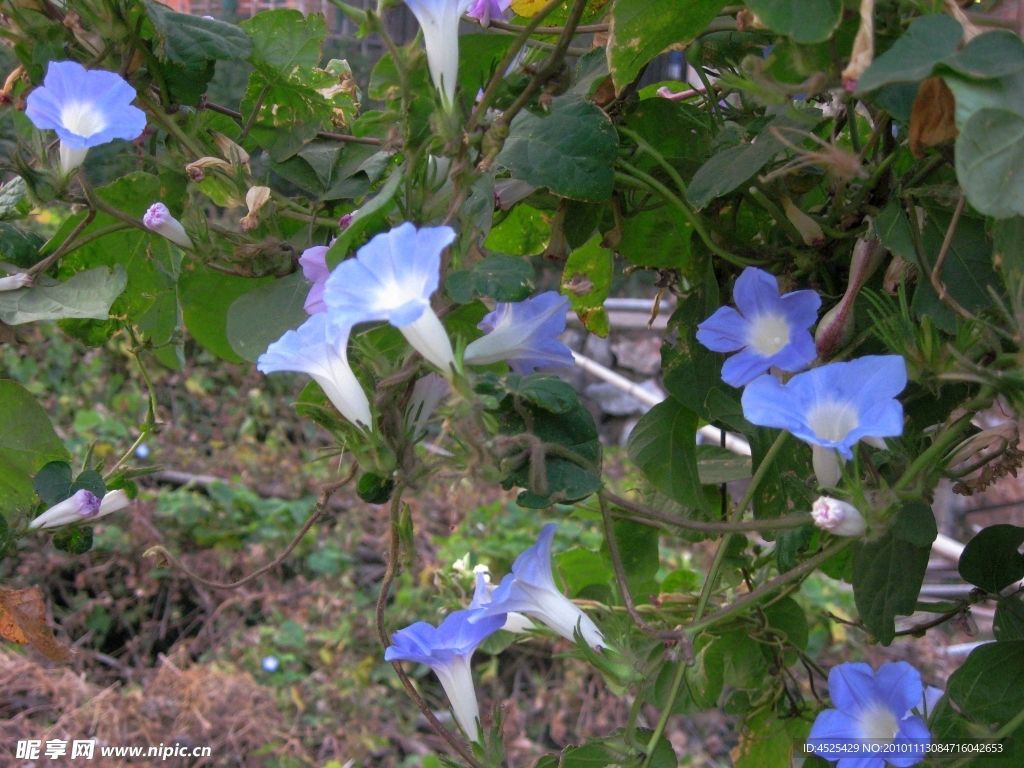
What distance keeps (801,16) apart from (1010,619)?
1.45 feet

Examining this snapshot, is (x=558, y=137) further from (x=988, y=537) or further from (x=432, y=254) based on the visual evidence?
(x=988, y=537)

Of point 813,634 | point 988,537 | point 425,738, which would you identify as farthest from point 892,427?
point 813,634

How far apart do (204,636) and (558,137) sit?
2.43m

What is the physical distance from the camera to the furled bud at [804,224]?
1.78 ft

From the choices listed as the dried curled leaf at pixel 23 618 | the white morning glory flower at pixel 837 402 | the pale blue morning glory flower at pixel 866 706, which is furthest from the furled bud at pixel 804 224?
the dried curled leaf at pixel 23 618

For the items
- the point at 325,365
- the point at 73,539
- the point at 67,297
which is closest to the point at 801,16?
the point at 325,365

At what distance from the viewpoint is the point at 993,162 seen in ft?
1.14

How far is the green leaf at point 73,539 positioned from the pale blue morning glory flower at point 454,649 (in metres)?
0.28

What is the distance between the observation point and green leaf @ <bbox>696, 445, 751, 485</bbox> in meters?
0.74

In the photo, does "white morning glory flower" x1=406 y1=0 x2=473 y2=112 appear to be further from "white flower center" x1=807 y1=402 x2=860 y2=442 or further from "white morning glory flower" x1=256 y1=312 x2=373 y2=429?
"white flower center" x1=807 y1=402 x2=860 y2=442

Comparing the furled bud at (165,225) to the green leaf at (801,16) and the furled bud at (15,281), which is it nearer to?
the furled bud at (15,281)

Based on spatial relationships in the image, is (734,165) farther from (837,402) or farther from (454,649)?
(454,649)

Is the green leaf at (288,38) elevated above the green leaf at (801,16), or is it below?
below

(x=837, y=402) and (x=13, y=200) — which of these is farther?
(x=13, y=200)
